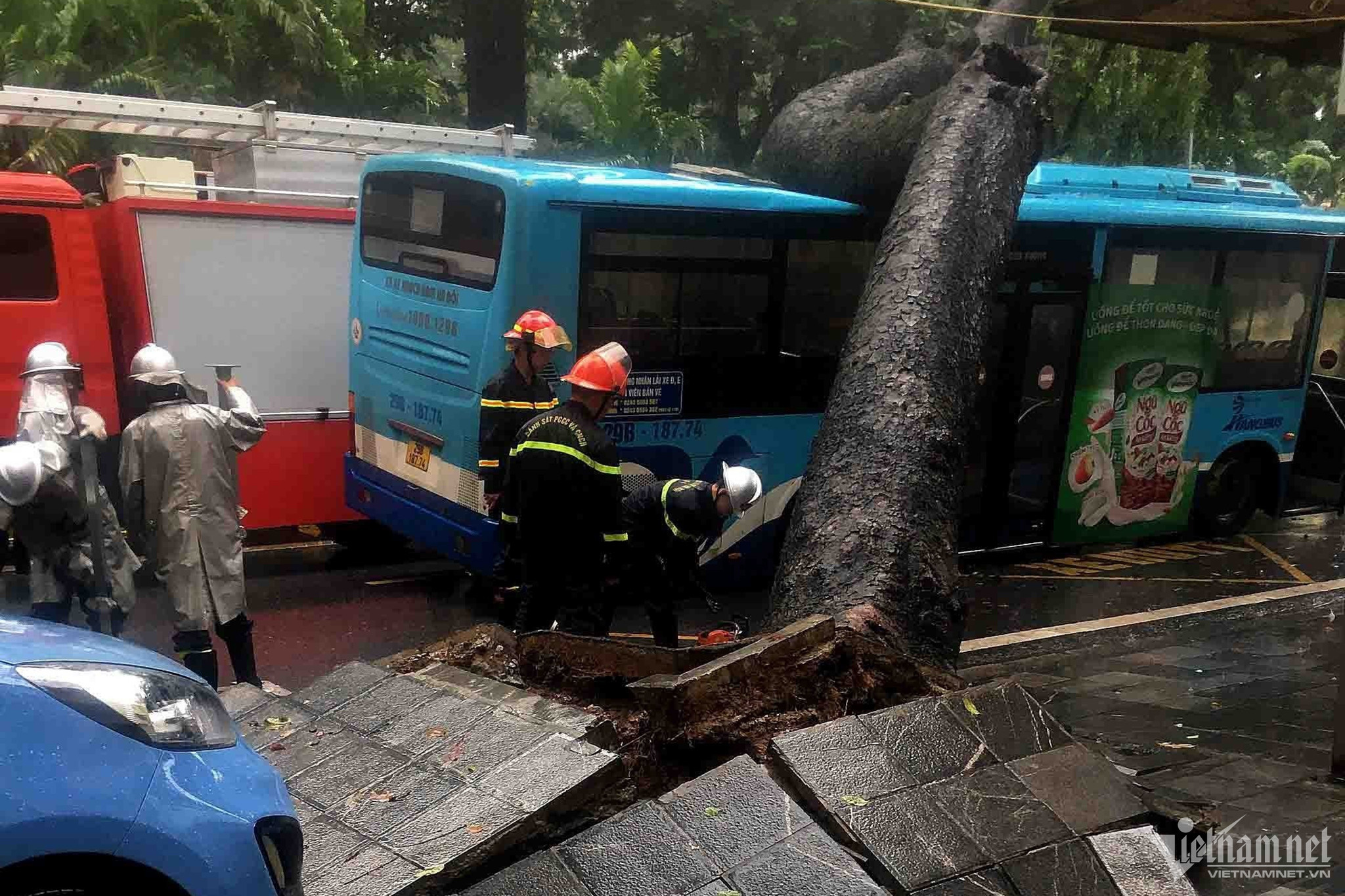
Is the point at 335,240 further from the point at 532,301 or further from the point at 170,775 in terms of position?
the point at 170,775

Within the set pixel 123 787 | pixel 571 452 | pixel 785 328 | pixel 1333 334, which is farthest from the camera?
pixel 1333 334

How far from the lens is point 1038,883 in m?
3.32

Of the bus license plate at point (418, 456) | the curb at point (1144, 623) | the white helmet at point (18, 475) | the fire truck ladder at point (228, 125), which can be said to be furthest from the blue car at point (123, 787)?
the fire truck ladder at point (228, 125)

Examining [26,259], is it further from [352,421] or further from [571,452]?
[571,452]

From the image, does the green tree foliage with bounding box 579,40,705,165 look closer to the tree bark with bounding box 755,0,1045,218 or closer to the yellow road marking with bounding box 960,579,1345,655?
the tree bark with bounding box 755,0,1045,218

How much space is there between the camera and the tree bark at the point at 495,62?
51.5ft

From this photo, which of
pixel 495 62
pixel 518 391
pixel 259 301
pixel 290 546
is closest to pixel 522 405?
pixel 518 391

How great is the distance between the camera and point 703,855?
3.29m

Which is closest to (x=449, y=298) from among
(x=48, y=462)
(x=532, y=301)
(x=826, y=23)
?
(x=532, y=301)

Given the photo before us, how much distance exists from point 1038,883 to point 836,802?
1.91 ft

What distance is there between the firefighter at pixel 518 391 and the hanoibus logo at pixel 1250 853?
381 centimetres

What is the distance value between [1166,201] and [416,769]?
8224 millimetres

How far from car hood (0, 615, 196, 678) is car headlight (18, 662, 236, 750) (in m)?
0.04

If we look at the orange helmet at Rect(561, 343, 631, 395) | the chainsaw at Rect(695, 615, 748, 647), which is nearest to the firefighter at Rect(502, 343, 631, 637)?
the orange helmet at Rect(561, 343, 631, 395)
